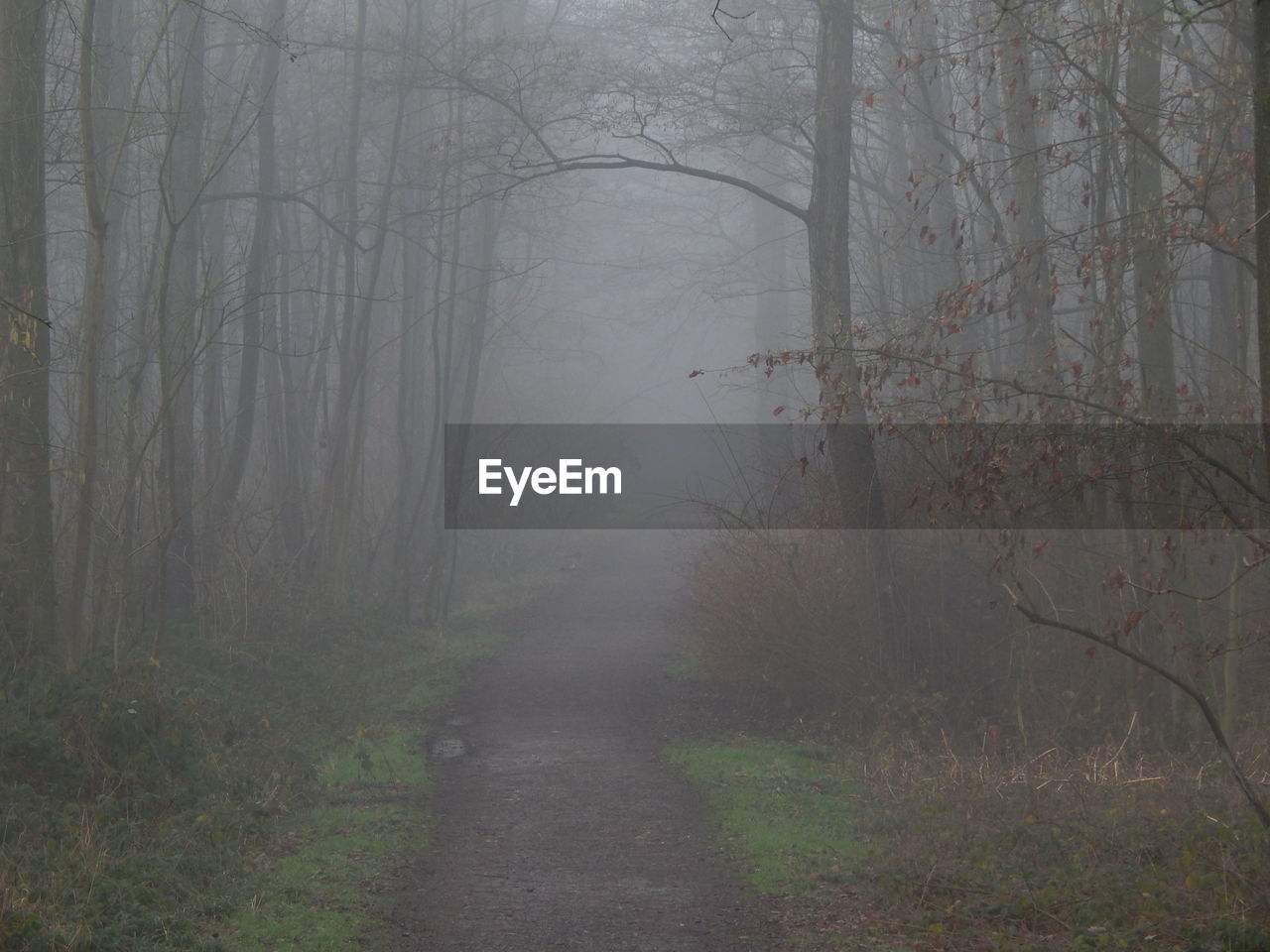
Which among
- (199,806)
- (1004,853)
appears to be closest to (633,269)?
(199,806)

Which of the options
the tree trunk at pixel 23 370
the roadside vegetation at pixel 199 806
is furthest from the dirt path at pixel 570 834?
the tree trunk at pixel 23 370

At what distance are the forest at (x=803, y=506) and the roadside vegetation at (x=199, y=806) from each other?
0.12ft

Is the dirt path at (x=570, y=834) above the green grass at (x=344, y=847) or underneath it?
underneath

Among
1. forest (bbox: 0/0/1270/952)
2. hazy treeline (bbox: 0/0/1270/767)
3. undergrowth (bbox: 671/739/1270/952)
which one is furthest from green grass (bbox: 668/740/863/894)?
hazy treeline (bbox: 0/0/1270/767)

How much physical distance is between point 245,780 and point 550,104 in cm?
839

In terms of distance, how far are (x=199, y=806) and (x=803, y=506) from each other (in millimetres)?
6685

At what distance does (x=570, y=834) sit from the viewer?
831 centimetres

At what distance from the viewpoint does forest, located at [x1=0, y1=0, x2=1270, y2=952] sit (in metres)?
7.03

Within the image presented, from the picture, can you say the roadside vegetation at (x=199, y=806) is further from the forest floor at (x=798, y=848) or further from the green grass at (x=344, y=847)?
the forest floor at (x=798, y=848)

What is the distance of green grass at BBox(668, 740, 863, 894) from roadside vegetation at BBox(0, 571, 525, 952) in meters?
2.07

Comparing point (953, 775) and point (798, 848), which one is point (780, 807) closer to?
point (798, 848)

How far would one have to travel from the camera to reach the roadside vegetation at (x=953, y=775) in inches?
245

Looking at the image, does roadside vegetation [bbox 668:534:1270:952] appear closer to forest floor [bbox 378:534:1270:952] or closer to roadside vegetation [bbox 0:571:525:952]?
forest floor [bbox 378:534:1270:952]

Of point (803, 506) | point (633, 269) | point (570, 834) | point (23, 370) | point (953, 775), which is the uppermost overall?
point (633, 269)
